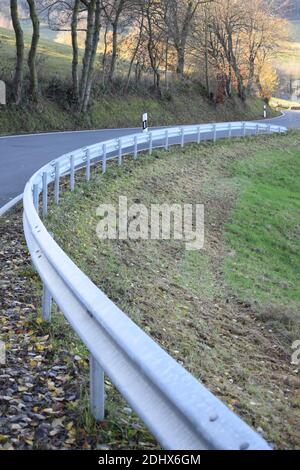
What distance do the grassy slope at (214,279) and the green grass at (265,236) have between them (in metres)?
0.05

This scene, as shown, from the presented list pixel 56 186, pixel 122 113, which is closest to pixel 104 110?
pixel 122 113

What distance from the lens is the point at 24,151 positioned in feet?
66.4

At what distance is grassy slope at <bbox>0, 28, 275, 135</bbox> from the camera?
28.8 metres

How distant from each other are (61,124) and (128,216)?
57.4 ft

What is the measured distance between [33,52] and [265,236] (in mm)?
17272

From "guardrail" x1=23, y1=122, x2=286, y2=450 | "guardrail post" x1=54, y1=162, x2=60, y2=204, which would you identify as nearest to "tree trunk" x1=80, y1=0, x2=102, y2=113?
"guardrail post" x1=54, y1=162, x2=60, y2=204

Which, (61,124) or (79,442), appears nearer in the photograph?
(79,442)

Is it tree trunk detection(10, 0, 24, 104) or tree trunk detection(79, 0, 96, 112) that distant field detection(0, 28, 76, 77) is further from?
tree trunk detection(79, 0, 96, 112)

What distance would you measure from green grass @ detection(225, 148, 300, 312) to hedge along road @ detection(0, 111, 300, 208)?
17.0 feet

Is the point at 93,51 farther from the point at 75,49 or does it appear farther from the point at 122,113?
the point at 122,113

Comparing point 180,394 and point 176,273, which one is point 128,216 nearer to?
point 176,273

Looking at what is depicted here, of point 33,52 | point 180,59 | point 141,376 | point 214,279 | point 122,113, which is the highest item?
point 180,59

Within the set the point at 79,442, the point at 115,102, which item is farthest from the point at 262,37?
the point at 79,442

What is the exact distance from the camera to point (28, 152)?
2005 centimetres
